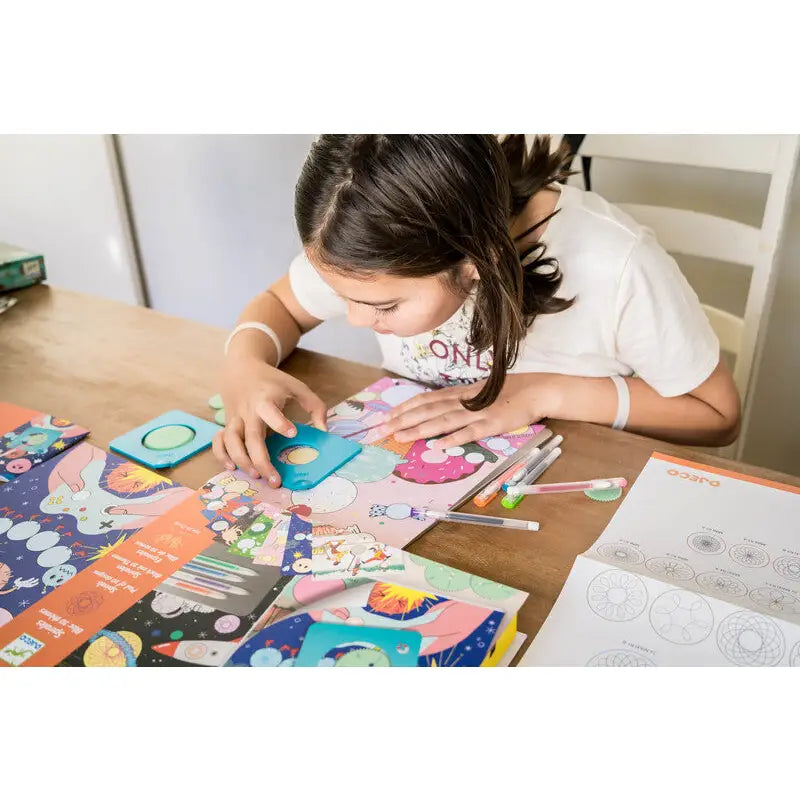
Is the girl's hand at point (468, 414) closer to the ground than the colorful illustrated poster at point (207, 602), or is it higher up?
higher up

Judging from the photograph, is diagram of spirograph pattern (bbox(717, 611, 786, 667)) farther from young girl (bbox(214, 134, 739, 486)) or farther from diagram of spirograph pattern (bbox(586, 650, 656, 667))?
young girl (bbox(214, 134, 739, 486))

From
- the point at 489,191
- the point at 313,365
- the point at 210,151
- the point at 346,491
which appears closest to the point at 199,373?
the point at 313,365

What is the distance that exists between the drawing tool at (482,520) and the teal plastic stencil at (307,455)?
126 millimetres

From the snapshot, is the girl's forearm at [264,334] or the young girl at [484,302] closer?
the young girl at [484,302]

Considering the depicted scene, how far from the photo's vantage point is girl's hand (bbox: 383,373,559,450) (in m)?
0.78

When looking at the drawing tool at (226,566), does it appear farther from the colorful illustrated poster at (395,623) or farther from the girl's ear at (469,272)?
the girl's ear at (469,272)

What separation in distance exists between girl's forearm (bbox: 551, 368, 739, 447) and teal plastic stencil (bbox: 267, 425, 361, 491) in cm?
24

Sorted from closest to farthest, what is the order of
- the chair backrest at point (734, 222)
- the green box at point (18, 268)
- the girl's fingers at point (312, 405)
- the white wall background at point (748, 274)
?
the girl's fingers at point (312, 405) < the chair backrest at point (734, 222) < the green box at point (18, 268) < the white wall background at point (748, 274)

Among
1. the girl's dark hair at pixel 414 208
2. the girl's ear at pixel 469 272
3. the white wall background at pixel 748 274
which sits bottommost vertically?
the white wall background at pixel 748 274

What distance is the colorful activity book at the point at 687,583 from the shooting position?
0.52 meters

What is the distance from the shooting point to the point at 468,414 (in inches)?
31.5

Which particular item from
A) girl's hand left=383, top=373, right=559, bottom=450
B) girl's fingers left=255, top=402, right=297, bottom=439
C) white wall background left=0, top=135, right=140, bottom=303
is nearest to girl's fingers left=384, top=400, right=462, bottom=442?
girl's hand left=383, top=373, right=559, bottom=450

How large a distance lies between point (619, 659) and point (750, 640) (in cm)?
9

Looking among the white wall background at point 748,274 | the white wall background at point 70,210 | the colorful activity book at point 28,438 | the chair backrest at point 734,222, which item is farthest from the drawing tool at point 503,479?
the white wall background at point 70,210
